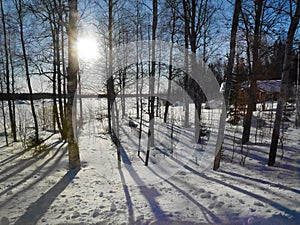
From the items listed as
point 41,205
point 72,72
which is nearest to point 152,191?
point 41,205

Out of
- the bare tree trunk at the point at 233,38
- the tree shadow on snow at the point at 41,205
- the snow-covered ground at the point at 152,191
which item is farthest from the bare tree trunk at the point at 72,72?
the bare tree trunk at the point at 233,38

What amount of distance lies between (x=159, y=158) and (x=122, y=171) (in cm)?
173

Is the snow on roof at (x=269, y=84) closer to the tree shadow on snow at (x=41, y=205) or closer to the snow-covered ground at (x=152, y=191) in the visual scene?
the snow-covered ground at (x=152, y=191)

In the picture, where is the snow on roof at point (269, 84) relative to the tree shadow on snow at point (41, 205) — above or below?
above

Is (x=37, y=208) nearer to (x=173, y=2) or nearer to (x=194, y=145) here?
(x=194, y=145)

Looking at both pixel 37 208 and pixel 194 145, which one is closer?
pixel 37 208

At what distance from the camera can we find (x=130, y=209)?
2562 mm

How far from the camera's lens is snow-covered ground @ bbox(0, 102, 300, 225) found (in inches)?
93.1

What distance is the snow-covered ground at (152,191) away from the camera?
2.37m

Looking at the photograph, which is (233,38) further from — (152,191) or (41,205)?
(41,205)

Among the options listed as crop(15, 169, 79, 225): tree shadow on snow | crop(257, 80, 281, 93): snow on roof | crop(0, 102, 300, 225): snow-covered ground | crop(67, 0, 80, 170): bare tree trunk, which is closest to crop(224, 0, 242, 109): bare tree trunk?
crop(0, 102, 300, 225): snow-covered ground

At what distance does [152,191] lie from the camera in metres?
3.14

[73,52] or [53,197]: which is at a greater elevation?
[73,52]

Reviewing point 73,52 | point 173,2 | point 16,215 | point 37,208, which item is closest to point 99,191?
point 37,208
